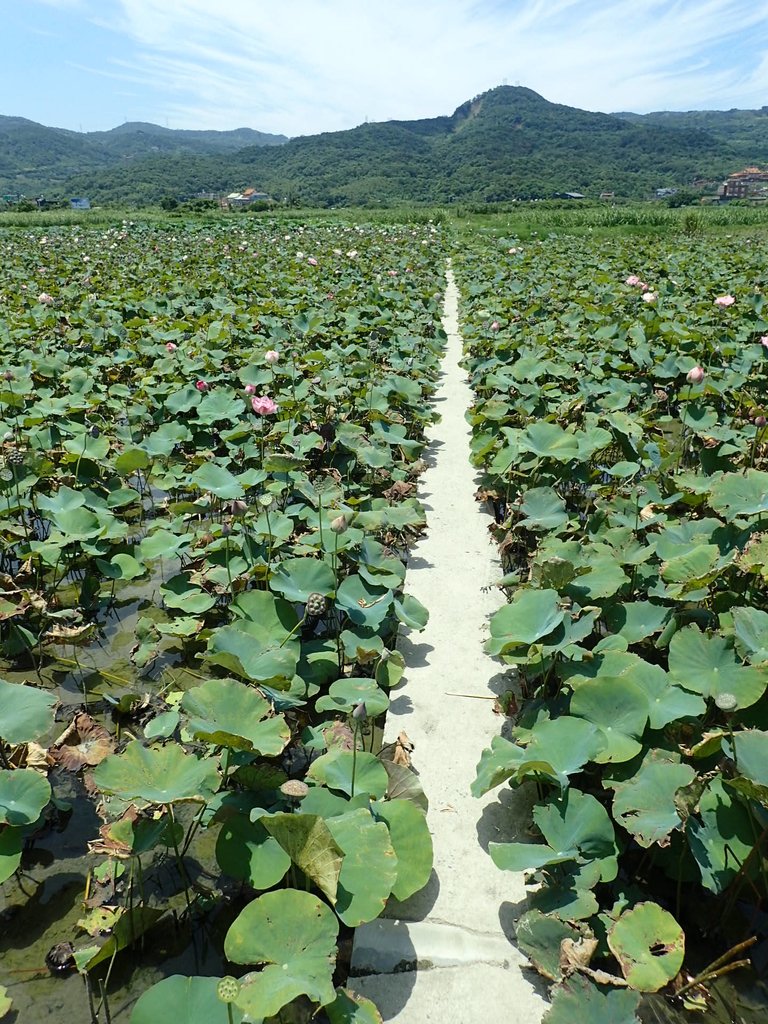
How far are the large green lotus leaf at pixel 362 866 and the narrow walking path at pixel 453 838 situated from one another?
0.16 metres

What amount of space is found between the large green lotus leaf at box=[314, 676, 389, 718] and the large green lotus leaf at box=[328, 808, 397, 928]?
372 millimetres

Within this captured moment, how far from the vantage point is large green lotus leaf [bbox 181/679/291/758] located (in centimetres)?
153

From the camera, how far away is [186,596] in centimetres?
247

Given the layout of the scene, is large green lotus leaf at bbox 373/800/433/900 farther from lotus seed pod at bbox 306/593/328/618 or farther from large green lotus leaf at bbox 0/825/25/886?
large green lotus leaf at bbox 0/825/25/886

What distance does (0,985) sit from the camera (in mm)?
1362

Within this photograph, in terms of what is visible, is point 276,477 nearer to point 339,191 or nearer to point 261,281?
point 261,281

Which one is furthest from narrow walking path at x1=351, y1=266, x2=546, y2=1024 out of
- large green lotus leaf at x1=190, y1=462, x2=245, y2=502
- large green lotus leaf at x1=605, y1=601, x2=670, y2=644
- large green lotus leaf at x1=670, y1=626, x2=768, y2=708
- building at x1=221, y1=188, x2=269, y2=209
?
building at x1=221, y1=188, x2=269, y2=209

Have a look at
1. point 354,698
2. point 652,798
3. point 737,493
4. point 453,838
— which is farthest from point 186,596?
point 737,493

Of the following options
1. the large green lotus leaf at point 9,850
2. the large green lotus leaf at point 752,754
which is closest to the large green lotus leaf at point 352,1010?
the large green lotus leaf at point 9,850

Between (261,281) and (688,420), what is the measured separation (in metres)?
6.92

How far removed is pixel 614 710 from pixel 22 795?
1.38 meters

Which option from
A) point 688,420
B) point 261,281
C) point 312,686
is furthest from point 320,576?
point 261,281

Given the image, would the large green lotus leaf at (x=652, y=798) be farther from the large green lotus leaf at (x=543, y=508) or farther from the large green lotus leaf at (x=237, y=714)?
the large green lotus leaf at (x=543, y=508)

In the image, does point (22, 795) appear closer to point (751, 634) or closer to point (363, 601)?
point (363, 601)
